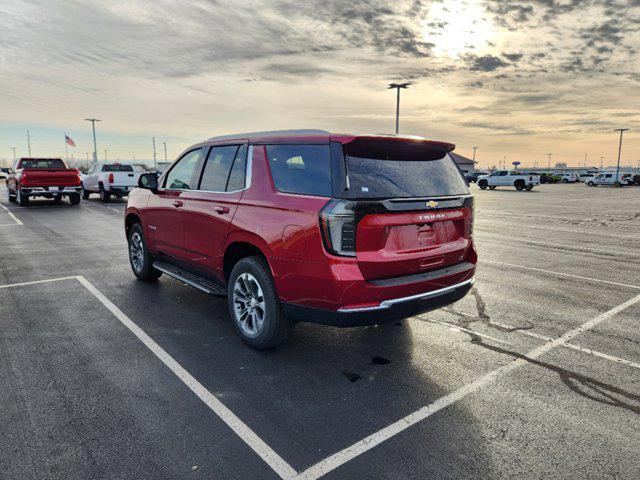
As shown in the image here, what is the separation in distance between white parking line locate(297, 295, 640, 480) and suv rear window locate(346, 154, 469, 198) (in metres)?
1.58

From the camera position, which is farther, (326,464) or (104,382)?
(104,382)

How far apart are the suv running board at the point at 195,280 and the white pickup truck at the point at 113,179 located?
16723 mm

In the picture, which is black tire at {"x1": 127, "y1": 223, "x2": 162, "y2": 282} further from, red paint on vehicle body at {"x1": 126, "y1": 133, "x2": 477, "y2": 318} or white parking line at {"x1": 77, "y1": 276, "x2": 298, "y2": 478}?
red paint on vehicle body at {"x1": 126, "y1": 133, "x2": 477, "y2": 318}

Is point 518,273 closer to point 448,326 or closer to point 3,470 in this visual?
point 448,326

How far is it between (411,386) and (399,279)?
0.83 meters

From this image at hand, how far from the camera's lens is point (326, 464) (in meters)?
2.63

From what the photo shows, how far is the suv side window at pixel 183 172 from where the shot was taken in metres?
5.37

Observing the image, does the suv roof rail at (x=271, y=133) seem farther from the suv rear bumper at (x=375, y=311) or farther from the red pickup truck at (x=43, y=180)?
the red pickup truck at (x=43, y=180)

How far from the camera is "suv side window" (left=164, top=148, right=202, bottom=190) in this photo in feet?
17.6

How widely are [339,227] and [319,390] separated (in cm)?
126

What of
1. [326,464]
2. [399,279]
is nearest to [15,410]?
[326,464]

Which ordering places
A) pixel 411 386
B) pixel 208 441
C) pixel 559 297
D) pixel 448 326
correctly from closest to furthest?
pixel 208 441 → pixel 411 386 → pixel 448 326 → pixel 559 297

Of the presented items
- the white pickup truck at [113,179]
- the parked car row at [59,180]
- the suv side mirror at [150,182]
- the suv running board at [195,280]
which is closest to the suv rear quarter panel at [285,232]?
the suv running board at [195,280]

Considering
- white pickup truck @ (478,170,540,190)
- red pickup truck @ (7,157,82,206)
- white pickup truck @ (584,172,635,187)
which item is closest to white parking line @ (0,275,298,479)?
red pickup truck @ (7,157,82,206)
